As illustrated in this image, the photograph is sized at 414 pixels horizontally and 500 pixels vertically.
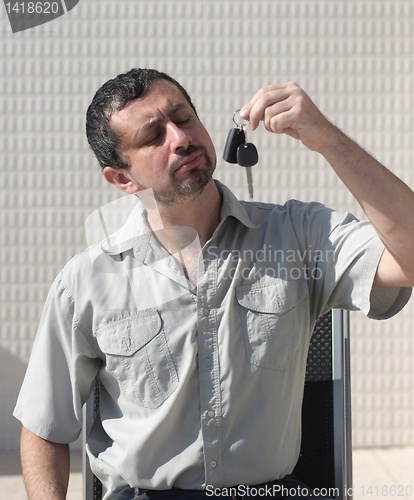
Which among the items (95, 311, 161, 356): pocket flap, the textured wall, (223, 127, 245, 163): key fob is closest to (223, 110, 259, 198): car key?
(223, 127, 245, 163): key fob

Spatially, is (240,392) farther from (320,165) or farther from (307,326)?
(320,165)

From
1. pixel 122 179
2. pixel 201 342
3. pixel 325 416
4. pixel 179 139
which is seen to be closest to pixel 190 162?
pixel 179 139

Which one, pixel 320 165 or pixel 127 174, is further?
pixel 320 165

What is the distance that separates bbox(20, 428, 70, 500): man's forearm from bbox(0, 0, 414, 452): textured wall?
211cm

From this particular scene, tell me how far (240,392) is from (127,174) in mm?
621

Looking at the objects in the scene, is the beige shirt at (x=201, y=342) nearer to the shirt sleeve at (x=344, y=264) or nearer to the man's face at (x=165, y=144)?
the shirt sleeve at (x=344, y=264)

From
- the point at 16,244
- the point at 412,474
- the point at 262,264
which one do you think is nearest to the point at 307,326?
the point at 262,264

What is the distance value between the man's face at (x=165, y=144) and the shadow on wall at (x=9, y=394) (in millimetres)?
2171

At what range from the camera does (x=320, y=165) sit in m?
3.97

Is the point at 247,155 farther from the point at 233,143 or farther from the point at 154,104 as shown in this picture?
the point at 154,104

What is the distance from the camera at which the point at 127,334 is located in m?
1.85

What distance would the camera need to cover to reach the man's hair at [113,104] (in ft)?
6.51

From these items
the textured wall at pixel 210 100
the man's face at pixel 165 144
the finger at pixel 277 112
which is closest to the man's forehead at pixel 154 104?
the man's face at pixel 165 144

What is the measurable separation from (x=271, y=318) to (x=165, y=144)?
0.46 m
